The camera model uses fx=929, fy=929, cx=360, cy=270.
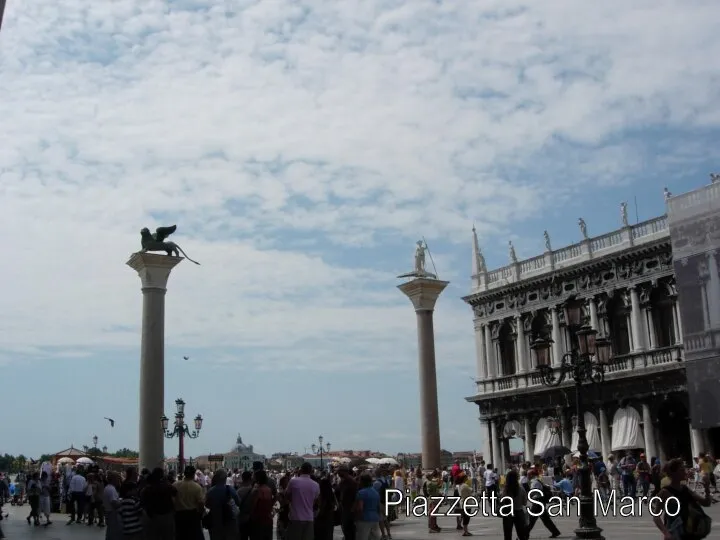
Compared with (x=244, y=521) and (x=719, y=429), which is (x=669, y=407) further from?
(x=244, y=521)

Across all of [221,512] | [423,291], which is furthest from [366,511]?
[423,291]

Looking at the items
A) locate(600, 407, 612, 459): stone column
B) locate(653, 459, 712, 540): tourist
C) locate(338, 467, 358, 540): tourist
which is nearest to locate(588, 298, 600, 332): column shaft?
locate(600, 407, 612, 459): stone column

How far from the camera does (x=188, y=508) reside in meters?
12.1

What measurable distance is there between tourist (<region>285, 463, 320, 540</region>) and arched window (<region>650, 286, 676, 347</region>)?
97.0 ft

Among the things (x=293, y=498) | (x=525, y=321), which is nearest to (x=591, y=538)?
(x=293, y=498)

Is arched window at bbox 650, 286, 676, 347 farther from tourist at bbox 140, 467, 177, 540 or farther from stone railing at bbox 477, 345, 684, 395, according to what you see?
tourist at bbox 140, 467, 177, 540

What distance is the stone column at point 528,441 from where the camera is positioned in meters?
44.0

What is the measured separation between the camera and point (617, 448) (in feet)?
127

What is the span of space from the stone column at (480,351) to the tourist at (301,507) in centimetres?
3662

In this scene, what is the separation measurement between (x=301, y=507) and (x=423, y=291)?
58.3 ft

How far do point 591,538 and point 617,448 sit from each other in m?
26.0

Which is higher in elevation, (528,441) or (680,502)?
(528,441)

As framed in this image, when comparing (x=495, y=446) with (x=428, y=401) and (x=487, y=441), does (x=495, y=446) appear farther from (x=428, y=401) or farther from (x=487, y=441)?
(x=428, y=401)

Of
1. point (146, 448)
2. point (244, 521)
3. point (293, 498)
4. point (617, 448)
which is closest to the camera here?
point (293, 498)
